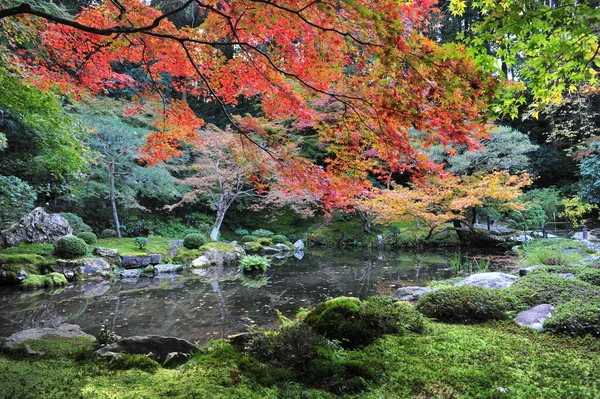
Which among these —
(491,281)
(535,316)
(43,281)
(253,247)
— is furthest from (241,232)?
(535,316)

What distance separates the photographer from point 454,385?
2.30 metres

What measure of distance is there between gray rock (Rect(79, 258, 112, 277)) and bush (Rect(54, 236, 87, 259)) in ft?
1.29

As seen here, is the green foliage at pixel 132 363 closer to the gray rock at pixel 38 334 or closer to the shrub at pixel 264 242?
the gray rock at pixel 38 334

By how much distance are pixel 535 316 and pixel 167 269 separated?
9990 millimetres

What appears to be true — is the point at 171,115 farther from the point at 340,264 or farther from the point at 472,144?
the point at 340,264

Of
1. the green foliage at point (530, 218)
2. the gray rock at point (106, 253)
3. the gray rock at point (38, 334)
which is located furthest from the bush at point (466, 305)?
the green foliage at point (530, 218)

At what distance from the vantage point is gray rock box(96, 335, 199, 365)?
2803mm

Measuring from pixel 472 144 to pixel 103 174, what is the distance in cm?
1397

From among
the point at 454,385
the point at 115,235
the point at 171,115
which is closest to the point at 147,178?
the point at 115,235

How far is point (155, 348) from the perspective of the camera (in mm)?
2922

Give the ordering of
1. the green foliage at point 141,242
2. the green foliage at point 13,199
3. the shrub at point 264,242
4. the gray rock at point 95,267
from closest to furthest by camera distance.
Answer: the green foliage at point 13,199 → the gray rock at point 95,267 → the green foliage at point 141,242 → the shrub at point 264,242

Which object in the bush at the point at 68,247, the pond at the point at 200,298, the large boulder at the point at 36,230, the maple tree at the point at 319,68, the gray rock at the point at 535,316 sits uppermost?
the maple tree at the point at 319,68

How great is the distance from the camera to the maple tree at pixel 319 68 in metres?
2.74

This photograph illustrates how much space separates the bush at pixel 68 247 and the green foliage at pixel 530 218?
16.3m
